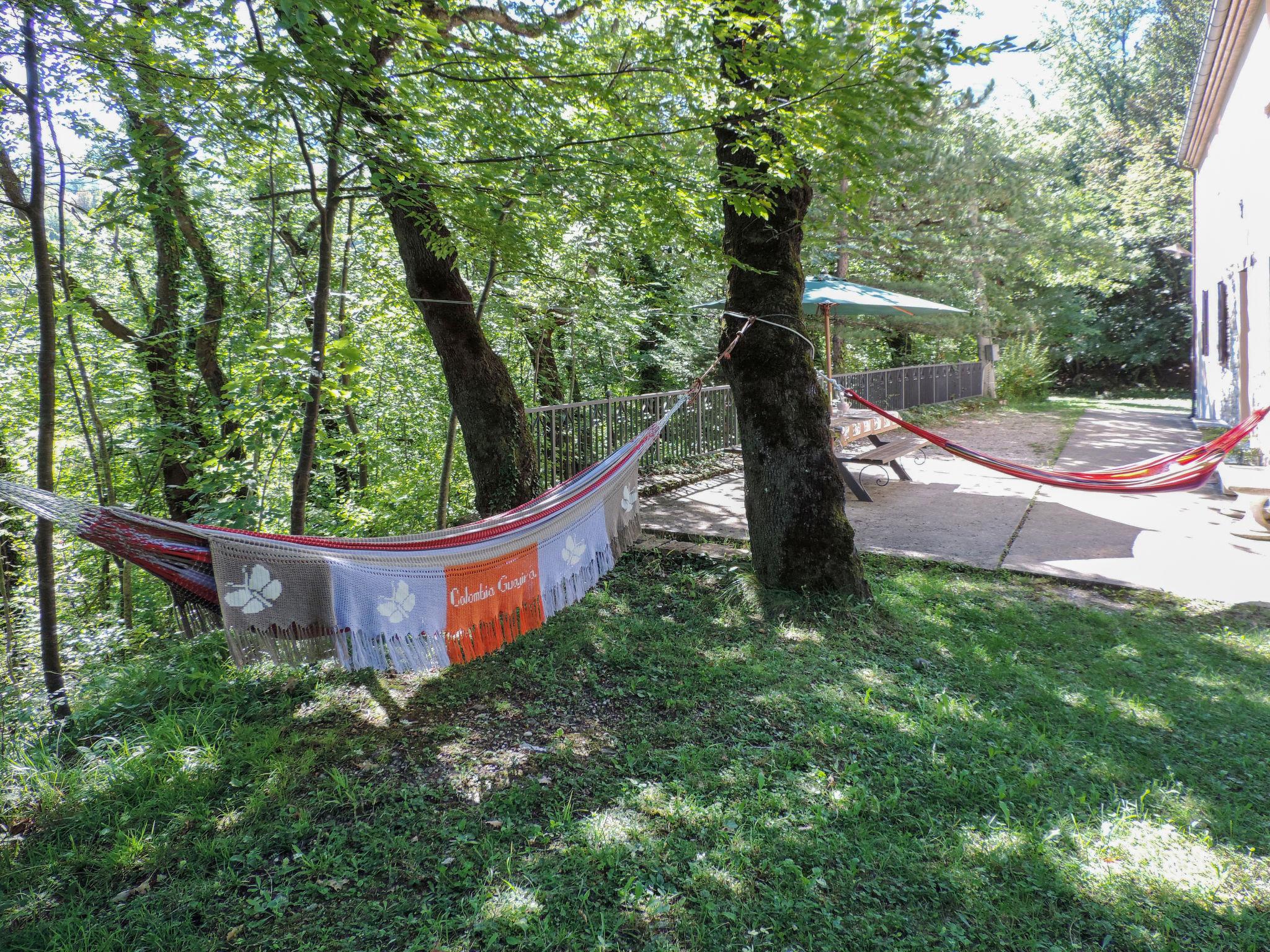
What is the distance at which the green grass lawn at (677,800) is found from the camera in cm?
206

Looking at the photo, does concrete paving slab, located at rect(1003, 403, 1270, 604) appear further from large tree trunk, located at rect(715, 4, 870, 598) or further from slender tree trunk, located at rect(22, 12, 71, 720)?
slender tree trunk, located at rect(22, 12, 71, 720)

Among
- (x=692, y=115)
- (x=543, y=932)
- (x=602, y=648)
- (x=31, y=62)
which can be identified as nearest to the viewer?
(x=543, y=932)

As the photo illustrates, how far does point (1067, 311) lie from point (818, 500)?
19209 millimetres

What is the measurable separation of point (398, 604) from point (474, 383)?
2639 millimetres

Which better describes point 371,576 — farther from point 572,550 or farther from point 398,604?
point 572,550

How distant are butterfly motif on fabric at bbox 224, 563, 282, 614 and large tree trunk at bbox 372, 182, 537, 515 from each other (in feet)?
8.65

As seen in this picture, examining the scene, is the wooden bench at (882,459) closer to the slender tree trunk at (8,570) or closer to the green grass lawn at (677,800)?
the green grass lawn at (677,800)

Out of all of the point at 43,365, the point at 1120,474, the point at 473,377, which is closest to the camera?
the point at 43,365

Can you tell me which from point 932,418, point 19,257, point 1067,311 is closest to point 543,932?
point 19,257

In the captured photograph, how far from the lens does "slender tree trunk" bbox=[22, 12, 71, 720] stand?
8.99 ft

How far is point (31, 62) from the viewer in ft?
9.00

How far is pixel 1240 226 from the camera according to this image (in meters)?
9.66

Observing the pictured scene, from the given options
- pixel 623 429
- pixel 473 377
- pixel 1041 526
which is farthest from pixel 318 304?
pixel 1041 526

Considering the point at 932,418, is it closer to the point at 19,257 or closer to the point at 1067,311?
the point at 1067,311
